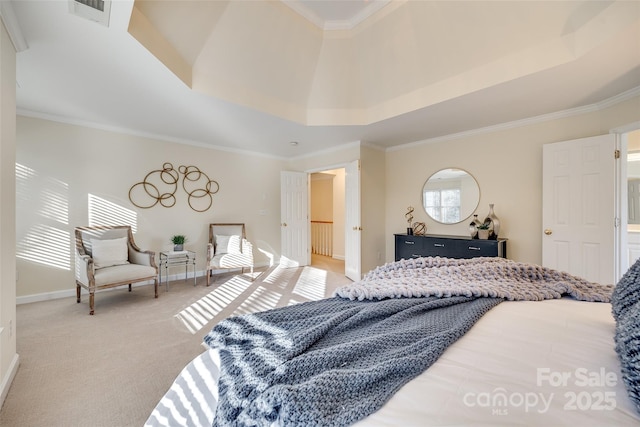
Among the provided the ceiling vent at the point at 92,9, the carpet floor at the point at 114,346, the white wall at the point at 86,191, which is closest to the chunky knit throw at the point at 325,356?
the carpet floor at the point at 114,346

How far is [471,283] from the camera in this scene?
150 centimetres

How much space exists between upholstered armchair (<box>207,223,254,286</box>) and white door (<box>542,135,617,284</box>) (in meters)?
4.15

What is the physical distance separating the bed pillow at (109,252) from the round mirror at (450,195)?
441 cm

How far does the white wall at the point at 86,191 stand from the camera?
3318mm

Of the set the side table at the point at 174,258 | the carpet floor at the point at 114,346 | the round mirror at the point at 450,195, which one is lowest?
the carpet floor at the point at 114,346

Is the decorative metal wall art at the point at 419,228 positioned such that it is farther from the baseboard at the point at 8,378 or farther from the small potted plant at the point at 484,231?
the baseboard at the point at 8,378

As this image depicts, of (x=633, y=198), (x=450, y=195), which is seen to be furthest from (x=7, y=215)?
(x=633, y=198)

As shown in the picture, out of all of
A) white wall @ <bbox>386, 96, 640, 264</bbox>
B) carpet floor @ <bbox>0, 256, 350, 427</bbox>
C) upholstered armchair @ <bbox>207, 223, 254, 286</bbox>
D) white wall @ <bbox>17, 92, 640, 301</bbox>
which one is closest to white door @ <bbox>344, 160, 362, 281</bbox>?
white wall @ <bbox>17, 92, 640, 301</bbox>

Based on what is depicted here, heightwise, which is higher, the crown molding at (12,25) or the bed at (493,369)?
the crown molding at (12,25)

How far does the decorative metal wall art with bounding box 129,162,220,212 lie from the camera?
412 centimetres

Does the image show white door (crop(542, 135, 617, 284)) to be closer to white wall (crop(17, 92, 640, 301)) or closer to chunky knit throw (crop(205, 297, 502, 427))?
white wall (crop(17, 92, 640, 301))

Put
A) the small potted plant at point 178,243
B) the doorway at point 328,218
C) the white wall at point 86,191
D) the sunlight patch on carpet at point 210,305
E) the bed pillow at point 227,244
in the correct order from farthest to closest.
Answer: the doorway at point 328,218
the bed pillow at point 227,244
the small potted plant at point 178,243
the white wall at point 86,191
the sunlight patch on carpet at point 210,305

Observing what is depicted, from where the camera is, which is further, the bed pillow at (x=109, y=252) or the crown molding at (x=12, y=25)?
the bed pillow at (x=109, y=252)

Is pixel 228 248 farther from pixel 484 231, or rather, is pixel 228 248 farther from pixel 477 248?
pixel 484 231
